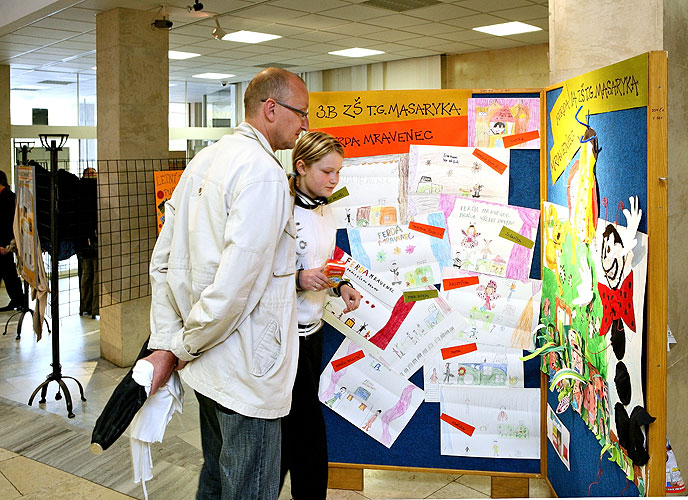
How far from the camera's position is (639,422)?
1.65m

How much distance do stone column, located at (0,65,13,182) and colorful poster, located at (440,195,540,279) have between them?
8.59 metres

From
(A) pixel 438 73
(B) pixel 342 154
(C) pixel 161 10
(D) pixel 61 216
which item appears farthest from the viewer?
(A) pixel 438 73

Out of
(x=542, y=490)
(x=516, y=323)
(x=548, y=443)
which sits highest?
(x=516, y=323)

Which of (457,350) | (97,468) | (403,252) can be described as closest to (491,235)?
(403,252)

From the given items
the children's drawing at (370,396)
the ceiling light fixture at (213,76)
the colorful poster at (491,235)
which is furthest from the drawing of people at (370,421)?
the ceiling light fixture at (213,76)

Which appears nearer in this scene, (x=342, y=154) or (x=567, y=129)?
(x=567, y=129)

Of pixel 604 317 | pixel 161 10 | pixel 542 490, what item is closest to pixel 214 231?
pixel 604 317

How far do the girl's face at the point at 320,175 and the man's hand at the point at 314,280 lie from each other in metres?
0.32

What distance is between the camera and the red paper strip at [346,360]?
2.94m

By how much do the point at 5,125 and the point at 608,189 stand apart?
966 cm

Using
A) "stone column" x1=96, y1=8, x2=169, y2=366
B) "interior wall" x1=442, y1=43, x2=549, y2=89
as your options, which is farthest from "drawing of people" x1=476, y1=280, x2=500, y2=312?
"interior wall" x1=442, y1=43, x2=549, y2=89

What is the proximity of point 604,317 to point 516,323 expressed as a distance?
879 mm

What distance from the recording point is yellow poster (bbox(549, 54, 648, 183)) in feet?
5.47

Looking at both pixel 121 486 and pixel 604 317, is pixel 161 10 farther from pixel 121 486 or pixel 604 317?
pixel 604 317
